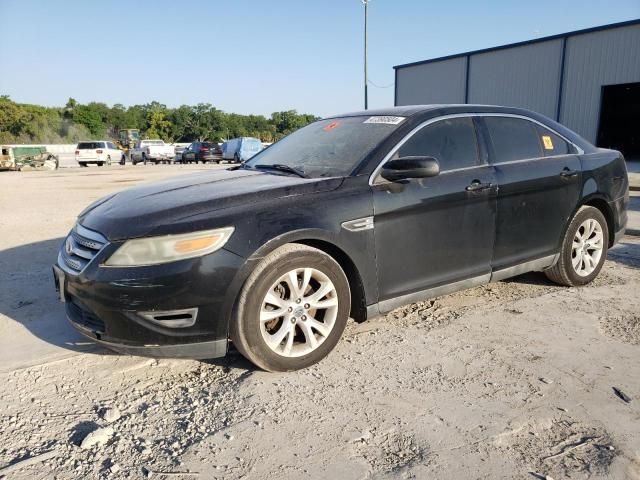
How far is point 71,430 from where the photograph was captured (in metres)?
2.46

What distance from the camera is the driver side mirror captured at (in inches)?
128

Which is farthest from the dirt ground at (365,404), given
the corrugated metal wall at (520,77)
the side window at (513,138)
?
the corrugated metal wall at (520,77)

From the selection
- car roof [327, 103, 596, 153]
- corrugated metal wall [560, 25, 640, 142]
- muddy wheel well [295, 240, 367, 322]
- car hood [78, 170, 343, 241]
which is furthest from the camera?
corrugated metal wall [560, 25, 640, 142]

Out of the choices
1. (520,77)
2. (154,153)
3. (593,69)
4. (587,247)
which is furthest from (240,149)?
(587,247)

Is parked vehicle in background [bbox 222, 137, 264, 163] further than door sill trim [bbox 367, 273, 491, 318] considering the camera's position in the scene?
Yes

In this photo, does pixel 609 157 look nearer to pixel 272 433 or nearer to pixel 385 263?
pixel 385 263

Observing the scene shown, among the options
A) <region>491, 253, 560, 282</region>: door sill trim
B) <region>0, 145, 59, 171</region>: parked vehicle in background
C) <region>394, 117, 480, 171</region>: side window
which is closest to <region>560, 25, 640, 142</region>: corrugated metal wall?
<region>491, 253, 560, 282</region>: door sill trim

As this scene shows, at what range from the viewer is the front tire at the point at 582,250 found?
4.44 meters

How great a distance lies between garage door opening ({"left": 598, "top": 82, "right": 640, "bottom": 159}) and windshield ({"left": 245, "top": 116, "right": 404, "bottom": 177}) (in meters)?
24.9

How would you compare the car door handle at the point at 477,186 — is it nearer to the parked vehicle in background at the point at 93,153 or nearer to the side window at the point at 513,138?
the side window at the point at 513,138

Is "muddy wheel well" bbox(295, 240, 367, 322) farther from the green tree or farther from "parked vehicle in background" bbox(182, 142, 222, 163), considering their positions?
the green tree

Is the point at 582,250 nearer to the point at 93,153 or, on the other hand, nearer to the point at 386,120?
the point at 386,120

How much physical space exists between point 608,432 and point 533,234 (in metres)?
2.02

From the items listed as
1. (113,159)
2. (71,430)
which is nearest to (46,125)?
(113,159)
